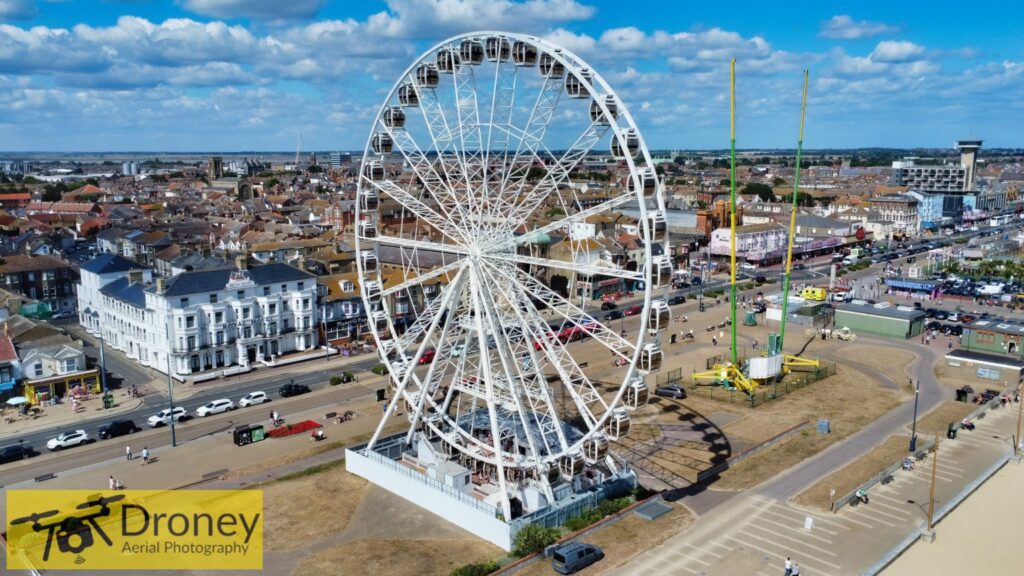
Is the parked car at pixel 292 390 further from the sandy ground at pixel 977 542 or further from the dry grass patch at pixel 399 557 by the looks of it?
the sandy ground at pixel 977 542

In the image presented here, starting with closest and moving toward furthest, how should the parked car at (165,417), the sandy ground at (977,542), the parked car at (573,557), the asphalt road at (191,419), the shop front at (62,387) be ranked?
the sandy ground at (977,542)
the parked car at (573,557)
the asphalt road at (191,419)
the parked car at (165,417)
the shop front at (62,387)

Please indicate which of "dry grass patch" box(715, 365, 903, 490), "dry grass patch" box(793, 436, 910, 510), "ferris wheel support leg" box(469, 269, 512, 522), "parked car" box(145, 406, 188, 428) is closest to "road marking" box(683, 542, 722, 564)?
"dry grass patch" box(715, 365, 903, 490)

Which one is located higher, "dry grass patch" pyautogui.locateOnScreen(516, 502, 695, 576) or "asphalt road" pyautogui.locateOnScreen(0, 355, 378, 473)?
"dry grass patch" pyautogui.locateOnScreen(516, 502, 695, 576)

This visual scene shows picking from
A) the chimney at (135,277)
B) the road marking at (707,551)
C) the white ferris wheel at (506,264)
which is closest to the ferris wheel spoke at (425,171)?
the white ferris wheel at (506,264)

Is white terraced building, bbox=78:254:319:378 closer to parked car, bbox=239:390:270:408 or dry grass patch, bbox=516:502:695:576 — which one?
parked car, bbox=239:390:270:408

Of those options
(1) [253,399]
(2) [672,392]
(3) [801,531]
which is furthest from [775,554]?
(1) [253,399]

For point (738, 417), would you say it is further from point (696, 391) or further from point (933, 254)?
point (933, 254)

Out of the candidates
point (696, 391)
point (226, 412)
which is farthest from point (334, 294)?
point (696, 391)
